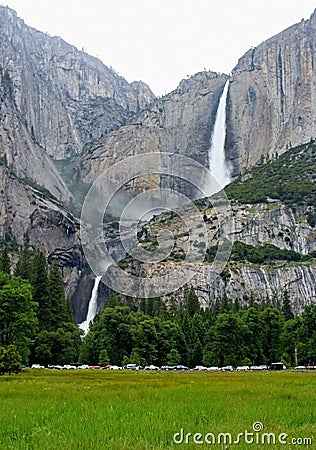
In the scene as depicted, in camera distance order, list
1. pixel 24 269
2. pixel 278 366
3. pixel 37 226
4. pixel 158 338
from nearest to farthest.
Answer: pixel 278 366 < pixel 158 338 < pixel 24 269 < pixel 37 226

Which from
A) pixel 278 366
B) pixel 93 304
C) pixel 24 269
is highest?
pixel 93 304

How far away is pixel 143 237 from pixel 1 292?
11966 centimetres

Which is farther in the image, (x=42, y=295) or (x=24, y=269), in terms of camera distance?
(x=24, y=269)

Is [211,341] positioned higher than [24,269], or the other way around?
[24,269]

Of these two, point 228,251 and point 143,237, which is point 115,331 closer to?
point 228,251

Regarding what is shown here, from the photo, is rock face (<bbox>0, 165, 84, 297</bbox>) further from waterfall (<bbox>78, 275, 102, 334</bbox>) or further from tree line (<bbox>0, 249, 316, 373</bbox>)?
tree line (<bbox>0, 249, 316, 373</bbox>)

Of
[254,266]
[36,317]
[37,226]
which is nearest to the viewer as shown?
[36,317]

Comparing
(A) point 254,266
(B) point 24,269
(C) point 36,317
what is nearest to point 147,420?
(C) point 36,317

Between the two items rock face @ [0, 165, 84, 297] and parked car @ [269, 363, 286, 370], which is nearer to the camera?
parked car @ [269, 363, 286, 370]

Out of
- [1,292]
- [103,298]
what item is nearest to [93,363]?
[1,292]

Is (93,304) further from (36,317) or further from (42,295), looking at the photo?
(36,317)

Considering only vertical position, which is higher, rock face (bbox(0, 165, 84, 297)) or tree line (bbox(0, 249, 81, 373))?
rock face (bbox(0, 165, 84, 297))

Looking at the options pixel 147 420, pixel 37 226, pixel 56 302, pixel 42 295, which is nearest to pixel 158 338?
pixel 56 302

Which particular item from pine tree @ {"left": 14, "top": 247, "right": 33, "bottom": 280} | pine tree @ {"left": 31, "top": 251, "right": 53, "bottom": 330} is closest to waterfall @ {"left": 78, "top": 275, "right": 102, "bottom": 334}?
pine tree @ {"left": 14, "top": 247, "right": 33, "bottom": 280}
